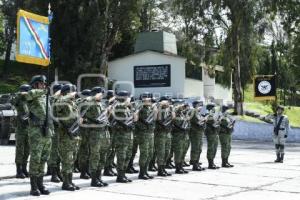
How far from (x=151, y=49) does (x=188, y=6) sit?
4.66m

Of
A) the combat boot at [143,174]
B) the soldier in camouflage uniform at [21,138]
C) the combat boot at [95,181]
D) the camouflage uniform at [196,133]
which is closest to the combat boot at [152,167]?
the camouflage uniform at [196,133]

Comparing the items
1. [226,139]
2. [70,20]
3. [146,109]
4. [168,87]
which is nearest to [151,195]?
[146,109]

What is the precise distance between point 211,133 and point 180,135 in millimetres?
1638

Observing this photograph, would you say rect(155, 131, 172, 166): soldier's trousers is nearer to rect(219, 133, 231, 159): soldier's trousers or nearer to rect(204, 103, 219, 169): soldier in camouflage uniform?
rect(204, 103, 219, 169): soldier in camouflage uniform

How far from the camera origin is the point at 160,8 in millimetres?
49594

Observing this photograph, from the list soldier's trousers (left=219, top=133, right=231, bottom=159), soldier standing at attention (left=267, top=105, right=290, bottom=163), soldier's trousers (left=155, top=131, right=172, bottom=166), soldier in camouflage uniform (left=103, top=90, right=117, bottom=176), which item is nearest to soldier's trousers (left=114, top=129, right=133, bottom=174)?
soldier in camouflage uniform (left=103, top=90, right=117, bottom=176)

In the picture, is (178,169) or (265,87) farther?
(265,87)

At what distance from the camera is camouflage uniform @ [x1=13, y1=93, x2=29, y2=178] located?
38.3 feet

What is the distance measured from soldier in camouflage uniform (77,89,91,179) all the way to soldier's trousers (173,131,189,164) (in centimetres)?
247

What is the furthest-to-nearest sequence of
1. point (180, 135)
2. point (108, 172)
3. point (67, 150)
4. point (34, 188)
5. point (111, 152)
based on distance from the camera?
point (180, 135)
point (111, 152)
point (108, 172)
point (67, 150)
point (34, 188)

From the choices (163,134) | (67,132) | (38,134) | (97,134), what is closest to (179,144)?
(163,134)

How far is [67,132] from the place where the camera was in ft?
33.4

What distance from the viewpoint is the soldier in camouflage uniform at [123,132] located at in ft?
37.6

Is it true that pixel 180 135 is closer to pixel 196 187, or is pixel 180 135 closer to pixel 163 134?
pixel 163 134
